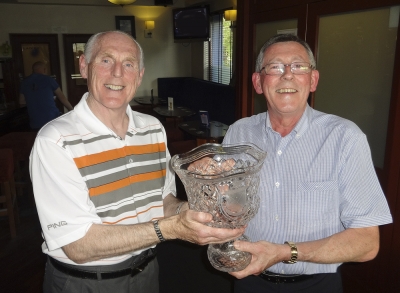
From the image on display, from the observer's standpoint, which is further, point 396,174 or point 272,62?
point 396,174

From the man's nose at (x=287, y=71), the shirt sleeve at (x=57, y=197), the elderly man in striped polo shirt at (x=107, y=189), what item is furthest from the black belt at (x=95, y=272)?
the man's nose at (x=287, y=71)

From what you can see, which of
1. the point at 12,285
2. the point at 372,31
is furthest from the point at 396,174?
the point at 12,285

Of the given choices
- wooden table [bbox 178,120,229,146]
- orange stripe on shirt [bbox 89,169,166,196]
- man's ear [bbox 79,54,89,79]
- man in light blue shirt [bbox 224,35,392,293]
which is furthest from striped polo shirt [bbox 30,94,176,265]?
wooden table [bbox 178,120,229,146]

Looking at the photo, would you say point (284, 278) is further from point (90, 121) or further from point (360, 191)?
point (90, 121)

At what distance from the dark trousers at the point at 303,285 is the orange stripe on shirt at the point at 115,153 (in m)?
0.70

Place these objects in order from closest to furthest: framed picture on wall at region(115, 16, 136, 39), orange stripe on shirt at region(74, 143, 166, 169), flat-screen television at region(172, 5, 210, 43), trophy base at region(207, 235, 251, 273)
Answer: trophy base at region(207, 235, 251, 273), orange stripe on shirt at region(74, 143, 166, 169), flat-screen television at region(172, 5, 210, 43), framed picture on wall at region(115, 16, 136, 39)

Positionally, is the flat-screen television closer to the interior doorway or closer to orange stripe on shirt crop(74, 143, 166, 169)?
the interior doorway

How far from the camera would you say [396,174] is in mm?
2082

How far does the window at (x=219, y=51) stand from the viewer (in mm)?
7749

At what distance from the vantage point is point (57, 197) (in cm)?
131

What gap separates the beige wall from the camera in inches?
345

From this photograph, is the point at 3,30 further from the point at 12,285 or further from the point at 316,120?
the point at 316,120

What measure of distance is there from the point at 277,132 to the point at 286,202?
30 centimetres

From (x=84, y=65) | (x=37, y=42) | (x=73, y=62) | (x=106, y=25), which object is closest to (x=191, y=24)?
(x=106, y=25)
